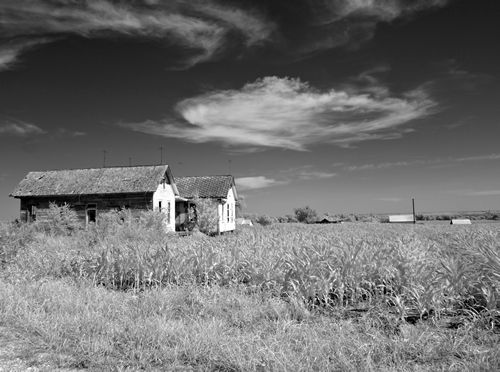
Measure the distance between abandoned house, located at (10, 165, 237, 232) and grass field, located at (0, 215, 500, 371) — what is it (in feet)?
60.1

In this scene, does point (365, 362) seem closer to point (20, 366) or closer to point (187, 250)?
point (20, 366)

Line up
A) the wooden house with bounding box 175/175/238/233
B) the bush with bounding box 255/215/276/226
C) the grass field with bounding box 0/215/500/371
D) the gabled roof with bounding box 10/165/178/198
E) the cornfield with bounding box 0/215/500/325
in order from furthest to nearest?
1. the bush with bounding box 255/215/276/226
2. the wooden house with bounding box 175/175/238/233
3. the gabled roof with bounding box 10/165/178/198
4. the cornfield with bounding box 0/215/500/325
5. the grass field with bounding box 0/215/500/371

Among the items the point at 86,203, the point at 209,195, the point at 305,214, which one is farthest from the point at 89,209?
the point at 305,214

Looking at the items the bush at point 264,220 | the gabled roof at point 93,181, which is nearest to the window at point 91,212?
the gabled roof at point 93,181

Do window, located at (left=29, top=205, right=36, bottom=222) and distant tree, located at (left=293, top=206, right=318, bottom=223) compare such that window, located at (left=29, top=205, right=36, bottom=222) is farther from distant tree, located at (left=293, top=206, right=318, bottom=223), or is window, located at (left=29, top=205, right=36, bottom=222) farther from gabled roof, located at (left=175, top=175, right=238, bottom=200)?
distant tree, located at (left=293, top=206, right=318, bottom=223)

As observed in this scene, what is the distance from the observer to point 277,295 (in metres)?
6.65

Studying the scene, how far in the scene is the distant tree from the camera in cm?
5770

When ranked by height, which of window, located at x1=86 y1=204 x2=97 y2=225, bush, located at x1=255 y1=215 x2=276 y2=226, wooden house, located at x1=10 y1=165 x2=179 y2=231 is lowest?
bush, located at x1=255 y1=215 x2=276 y2=226

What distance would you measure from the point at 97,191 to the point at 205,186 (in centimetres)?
1003

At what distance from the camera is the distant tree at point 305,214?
5770 cm

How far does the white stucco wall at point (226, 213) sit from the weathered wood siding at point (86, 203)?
707 centimetres

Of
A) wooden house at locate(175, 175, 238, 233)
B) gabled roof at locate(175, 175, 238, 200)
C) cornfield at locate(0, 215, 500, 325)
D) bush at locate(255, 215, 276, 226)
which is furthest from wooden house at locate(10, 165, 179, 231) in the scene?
bush at locate(255, 215, 276, 226)

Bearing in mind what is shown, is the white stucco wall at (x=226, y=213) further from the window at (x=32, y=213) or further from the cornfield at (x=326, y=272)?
the cornfield at (x=326, y=272)

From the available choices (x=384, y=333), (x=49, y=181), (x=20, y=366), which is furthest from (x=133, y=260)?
(x=49, y=181)
